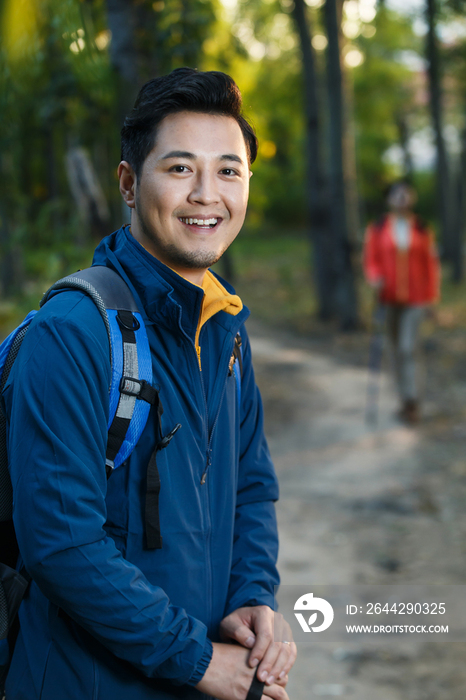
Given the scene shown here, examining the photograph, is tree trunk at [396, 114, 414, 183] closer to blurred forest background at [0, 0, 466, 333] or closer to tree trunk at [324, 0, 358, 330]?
blurred forest background at [0, 0, 466, 333]

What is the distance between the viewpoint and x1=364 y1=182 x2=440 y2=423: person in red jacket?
7.80m

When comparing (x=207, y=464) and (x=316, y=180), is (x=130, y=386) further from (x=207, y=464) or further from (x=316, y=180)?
(x=316, y=180)

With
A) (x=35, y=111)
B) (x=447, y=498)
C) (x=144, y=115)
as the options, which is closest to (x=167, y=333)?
(x=144, y=115)

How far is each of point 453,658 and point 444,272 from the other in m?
18.7

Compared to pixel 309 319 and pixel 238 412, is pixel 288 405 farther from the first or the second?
pixel 238 412

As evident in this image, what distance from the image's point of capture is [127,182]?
75.0 inches

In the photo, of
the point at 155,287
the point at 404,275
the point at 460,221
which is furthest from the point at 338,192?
the point at 155,287

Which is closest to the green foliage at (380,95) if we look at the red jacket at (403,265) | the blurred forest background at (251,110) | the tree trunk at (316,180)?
the blurred forest background at (251,110)

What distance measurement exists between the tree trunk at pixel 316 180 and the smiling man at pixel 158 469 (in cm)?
1194

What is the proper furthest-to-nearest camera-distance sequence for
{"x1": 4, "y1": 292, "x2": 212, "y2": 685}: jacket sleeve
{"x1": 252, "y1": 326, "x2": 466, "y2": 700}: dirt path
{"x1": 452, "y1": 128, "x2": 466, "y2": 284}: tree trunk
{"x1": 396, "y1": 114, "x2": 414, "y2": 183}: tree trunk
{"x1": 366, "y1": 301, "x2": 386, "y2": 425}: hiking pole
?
{"x1": 396, "y1": 114, "x2": 414, "y2": 183}: tree trunk, {"x1": 452, "y1": 128, "x2": 466, "y2": 284}: tree trunk, {"x1": 366, "y1": 301, "x2": 386, "y2": 425}: hiking pole, {"x1": 252, "y1": 326, "x2": 466, "y2": 700}: dirt path, {"x1": 4, "y1": 292, "x2": 212, "y2": 685}: jacket sleeve

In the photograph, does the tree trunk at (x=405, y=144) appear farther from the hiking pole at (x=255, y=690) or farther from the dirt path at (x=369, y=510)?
the hiking pole at (x=255, y=690)

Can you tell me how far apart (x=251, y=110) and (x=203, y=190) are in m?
0.58

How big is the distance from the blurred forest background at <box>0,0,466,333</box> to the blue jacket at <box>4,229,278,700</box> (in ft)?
2.82

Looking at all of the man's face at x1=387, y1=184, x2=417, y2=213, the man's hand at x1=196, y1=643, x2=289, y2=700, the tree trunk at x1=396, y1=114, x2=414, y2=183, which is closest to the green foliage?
the tree trunk at x1=396, y1=114, x2=414, y2=183
